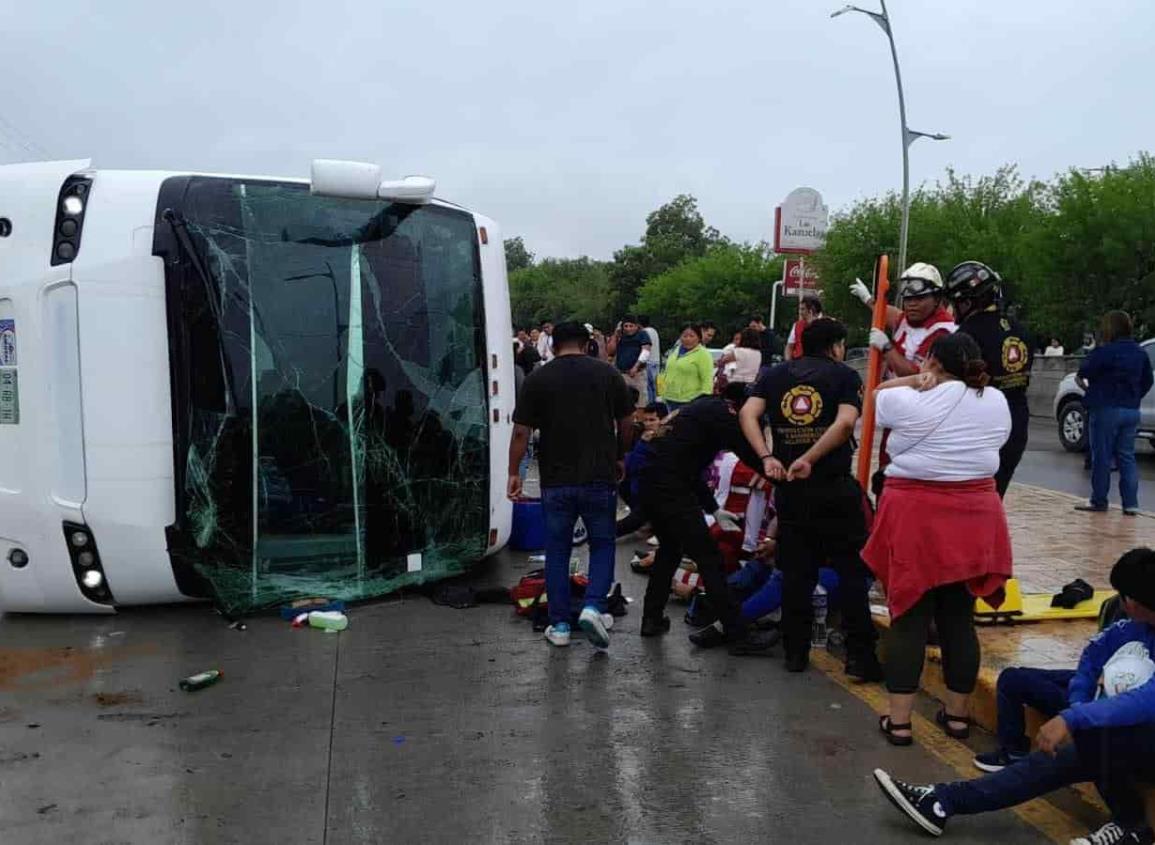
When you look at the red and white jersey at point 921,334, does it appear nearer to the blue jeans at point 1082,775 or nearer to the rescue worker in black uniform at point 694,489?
the rescue worker in black uniform at point 694,489

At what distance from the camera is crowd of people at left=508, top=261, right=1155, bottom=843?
323cm

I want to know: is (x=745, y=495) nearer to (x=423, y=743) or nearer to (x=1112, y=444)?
(x=423, y=743)

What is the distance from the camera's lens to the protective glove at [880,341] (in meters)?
5.22

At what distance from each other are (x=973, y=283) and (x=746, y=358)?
527cm

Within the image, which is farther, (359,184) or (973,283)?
(359,184)

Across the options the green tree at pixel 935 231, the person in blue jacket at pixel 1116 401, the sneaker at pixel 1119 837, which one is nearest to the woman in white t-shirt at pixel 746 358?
the person in blue jacket at pixel 1116 401

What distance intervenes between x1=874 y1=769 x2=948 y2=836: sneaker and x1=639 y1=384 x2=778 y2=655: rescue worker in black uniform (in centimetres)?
191

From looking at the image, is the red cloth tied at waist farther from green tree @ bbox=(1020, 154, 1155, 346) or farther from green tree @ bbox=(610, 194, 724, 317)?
green tree @ bbox=(610, 194, 724, 317)

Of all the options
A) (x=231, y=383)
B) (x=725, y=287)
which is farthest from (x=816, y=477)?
(x=725, y=287)

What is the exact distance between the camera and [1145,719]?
Answer: 9.91ft

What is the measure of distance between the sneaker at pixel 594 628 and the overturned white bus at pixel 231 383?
4.50 ft

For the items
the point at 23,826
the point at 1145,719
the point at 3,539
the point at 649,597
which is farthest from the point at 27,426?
the point at 1145,719

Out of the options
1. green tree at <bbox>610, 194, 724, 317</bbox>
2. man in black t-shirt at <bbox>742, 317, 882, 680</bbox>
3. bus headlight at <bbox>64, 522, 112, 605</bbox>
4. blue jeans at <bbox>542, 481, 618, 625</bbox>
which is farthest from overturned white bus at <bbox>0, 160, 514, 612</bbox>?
green tree at <bbox>610, 194, 724, 317</bbox>

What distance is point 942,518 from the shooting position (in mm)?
4047
